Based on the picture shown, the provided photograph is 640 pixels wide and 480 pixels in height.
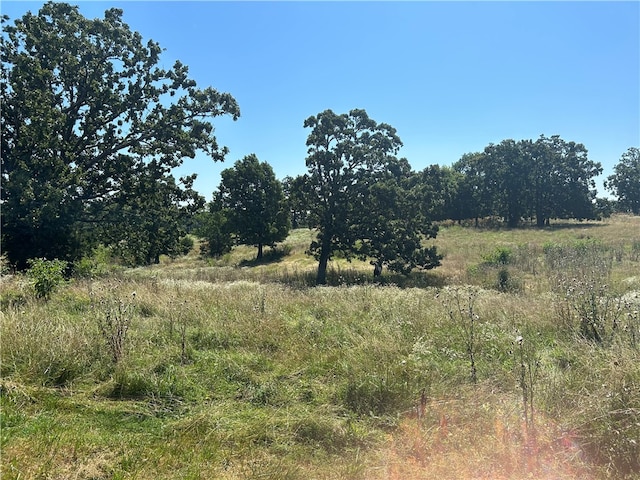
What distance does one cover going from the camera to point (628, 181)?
79.2 meters

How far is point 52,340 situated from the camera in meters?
5.19

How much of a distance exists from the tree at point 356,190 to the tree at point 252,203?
52.3 ft

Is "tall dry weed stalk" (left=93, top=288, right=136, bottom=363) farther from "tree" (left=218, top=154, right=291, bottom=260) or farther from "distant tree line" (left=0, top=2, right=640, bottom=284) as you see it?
"tree" (left=218, top=154, right=291, bottom=260)

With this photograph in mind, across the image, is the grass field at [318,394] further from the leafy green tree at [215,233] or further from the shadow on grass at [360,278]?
the leafy green tree at [215,233]

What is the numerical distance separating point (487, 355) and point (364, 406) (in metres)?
2.25

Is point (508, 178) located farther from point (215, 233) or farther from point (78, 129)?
point (78, 129)

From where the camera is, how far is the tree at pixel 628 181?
78.3m

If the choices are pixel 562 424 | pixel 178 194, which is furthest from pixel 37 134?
pixel 562 424

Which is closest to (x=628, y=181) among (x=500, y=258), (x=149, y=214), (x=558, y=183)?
(x=558, y=183)

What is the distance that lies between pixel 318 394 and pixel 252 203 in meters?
34.6

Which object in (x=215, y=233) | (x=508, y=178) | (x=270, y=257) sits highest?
(x=508, y=178)

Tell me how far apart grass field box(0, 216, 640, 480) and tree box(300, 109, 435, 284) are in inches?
549

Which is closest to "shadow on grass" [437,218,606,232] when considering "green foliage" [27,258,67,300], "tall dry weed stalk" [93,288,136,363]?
"green foliage" [27,258,67,300]

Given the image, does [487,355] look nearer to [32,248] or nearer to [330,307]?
[330,307]
